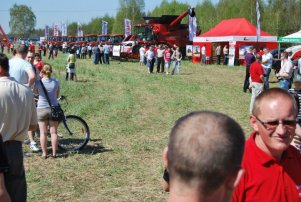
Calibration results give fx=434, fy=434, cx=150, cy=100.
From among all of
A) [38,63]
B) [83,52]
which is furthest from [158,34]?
[38,63]

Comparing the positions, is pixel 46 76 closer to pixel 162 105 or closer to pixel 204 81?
pixel 162 105

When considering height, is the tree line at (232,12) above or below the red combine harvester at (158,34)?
above

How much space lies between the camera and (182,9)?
7631cm

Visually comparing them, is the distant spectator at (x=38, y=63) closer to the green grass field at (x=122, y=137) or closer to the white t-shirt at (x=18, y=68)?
the green grass field at (x=122, y=137)

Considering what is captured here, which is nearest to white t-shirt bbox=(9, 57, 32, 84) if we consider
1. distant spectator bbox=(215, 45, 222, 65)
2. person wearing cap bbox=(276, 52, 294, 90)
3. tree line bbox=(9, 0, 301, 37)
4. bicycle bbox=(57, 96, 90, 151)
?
bicycle bbox=(57, 96, 90, 151)

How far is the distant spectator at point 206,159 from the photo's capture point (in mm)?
1416

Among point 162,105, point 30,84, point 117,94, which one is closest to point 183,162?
point 30,84

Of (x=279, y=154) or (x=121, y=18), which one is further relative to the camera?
(x=121, y=18)

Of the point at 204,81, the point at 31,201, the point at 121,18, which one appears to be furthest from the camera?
the point at 121,18

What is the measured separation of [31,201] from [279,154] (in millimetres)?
3827

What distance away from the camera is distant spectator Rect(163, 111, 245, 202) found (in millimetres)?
1416

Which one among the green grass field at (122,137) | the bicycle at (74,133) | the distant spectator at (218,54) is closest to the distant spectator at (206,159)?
the green grass field at (122,137)

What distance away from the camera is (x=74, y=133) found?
7754 millimetres

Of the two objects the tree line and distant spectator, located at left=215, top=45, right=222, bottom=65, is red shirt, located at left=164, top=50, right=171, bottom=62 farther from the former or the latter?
the tree line
